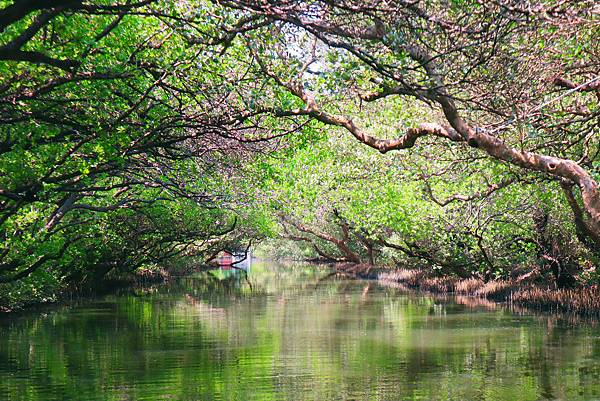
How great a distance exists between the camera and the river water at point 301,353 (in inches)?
493

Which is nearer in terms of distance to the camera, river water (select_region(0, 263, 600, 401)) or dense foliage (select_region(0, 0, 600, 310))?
dense foliage (select_region(0, 0, 600, 310))

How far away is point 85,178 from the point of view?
15.1 metres

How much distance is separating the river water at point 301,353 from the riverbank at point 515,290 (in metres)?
1.00

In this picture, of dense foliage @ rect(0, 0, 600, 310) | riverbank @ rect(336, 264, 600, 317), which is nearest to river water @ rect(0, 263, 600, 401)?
riverbank @ rect(336, 264, 600, 317)

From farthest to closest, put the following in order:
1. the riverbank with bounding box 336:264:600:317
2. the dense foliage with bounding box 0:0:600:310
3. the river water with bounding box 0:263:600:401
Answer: the riverbank with bounding box 336:264:600:317, the river water with bounding box 0:263:600:401, the dense foliage with bounding box 0:0:600:310

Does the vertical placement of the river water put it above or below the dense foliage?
below

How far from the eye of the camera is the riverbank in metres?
22.4

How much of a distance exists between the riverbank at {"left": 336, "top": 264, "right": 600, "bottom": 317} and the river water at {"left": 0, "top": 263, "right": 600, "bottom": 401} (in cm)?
100

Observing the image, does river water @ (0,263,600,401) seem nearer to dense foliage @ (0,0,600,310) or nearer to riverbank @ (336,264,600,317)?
riverbank @ (336,264,600,317)

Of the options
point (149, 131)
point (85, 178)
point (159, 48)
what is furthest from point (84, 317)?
point (159, 48)

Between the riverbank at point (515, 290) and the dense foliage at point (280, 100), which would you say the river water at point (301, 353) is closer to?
the riverbank at point (515, 290)

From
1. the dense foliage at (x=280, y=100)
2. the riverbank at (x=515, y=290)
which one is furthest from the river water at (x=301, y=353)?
the dense foliage at (x=280, y=100)

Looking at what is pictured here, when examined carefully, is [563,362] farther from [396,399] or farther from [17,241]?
[17,241]

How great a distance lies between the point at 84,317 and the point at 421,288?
1665cm
